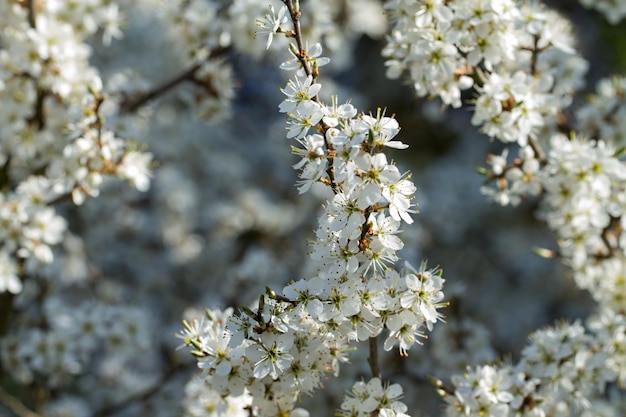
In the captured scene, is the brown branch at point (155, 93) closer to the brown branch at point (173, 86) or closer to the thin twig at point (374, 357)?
the brown branch at point (173, 86)

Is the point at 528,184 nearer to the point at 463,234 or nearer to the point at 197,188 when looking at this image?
the point at 463,234

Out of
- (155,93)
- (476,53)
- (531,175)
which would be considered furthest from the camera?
(155,93)

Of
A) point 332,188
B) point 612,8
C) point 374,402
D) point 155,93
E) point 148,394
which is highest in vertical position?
point 612,8

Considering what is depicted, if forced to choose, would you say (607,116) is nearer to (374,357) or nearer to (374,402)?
(374,357)

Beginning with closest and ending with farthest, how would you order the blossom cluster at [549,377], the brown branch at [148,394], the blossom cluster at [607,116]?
the blossom cluster at [549,377] < the blossom cluster at [607,116] < the brown branch at [148,394]

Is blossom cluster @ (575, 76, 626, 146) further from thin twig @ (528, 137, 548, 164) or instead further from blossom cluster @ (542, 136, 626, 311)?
thin twig @ (528, 137, 548, 164)

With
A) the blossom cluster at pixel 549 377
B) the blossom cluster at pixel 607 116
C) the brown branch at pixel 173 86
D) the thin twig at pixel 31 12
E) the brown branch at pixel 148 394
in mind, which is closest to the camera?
the blossom cluster at pixel 549 377

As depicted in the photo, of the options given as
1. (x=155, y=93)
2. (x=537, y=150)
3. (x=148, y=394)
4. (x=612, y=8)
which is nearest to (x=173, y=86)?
(x=155, y=93)

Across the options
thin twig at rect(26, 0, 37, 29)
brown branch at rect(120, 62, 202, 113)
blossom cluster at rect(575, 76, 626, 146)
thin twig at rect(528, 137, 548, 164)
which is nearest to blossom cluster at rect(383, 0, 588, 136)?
thin twig at rect(528, 137, 548, 164)

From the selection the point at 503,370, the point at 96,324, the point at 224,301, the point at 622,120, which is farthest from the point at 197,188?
the point at 503,370

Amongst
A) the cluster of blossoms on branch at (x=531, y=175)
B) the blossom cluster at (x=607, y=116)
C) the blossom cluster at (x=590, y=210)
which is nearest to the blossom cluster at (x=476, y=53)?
the cluster of blossoms on branch at (x=531, y=175)

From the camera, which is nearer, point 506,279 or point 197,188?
point 197,188
